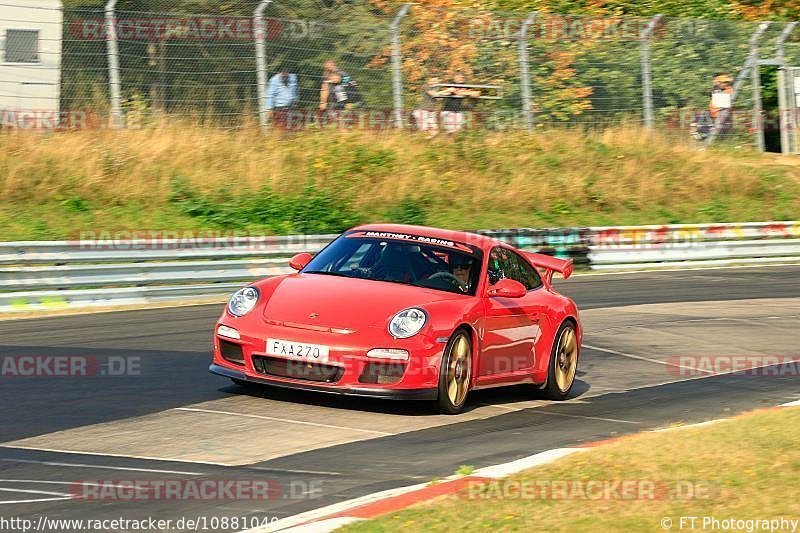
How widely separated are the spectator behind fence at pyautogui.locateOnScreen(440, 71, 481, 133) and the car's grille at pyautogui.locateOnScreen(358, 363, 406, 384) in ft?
58.5

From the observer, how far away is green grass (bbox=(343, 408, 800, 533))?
5.64m

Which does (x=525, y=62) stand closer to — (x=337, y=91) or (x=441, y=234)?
(x=337, y=91)

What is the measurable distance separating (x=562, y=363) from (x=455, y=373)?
1.69 m

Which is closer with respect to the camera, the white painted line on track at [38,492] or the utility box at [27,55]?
the white painted line on track at [38,492]

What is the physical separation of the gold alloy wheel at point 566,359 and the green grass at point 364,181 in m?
9.66

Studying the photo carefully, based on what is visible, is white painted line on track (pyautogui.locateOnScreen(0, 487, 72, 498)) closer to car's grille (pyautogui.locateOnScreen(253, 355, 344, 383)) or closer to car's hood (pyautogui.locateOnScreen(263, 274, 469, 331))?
car's grille (pyautogui.locateOnScreen(253, 355, 344, 383))

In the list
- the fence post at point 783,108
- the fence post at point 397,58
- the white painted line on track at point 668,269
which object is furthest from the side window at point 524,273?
the fence post at point 783,108

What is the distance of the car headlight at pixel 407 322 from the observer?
29.0ft

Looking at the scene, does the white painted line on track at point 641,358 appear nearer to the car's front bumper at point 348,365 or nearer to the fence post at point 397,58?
the car's front bumper at point 348,365

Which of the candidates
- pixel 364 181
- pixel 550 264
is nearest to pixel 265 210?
pixel 364 181

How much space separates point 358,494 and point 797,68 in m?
27.7

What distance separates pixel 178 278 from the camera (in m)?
16.3

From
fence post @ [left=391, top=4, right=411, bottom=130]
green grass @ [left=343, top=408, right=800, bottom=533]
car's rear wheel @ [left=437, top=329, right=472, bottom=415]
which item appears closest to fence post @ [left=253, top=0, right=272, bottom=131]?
fence post @ [left=391, top=4, right=411, bottom=130]

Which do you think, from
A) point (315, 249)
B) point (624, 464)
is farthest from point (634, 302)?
point (624, 464)
